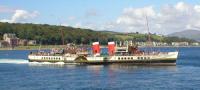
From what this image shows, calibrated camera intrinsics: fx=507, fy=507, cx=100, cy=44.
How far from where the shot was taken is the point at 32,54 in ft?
593

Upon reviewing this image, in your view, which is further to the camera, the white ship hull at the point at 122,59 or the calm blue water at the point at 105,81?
the white ship hull at the point at 122,59

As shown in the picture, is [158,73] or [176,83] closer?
[176,83]

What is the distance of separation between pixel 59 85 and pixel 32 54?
78.6 meters

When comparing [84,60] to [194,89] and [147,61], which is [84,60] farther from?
[194,89]

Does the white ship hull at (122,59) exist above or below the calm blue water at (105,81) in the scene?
above

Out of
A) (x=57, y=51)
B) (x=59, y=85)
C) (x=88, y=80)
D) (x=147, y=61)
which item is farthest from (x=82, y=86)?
(x=57, y=51)

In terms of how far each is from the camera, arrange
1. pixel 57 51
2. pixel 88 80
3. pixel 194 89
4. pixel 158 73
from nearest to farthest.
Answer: pixel 194 89 < pixel 88 80 < pixel 158 73 < pixel 57 51

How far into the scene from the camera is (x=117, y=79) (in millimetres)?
116500

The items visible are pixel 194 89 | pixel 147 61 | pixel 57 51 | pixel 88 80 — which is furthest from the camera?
pixel 57 51

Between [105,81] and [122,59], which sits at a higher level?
[122,59]

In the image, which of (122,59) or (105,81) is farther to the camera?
(122,59)

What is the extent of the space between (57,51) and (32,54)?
902 centimetres

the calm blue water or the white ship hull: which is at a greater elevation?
the white ship hull

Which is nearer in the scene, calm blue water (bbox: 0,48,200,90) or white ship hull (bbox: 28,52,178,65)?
calm blue water (bbox: 0,48,200,90)
